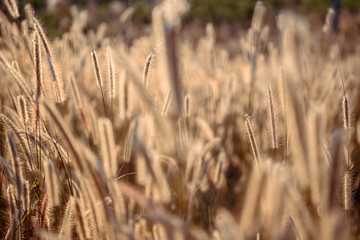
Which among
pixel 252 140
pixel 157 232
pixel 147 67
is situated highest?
pixel 147 67

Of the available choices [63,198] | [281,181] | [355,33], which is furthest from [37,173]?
[355,33]

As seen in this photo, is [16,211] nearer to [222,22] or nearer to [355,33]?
[355,33]

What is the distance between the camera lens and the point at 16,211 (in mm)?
643

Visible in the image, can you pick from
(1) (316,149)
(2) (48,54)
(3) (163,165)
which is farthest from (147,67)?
(3) (163,165)

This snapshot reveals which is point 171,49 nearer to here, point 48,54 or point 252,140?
point 252,140

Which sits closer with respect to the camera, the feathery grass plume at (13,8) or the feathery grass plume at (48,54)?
the feathery grass plume at (48,54)

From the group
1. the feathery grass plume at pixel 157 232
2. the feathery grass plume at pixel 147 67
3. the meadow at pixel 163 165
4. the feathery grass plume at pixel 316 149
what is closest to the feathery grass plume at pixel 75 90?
the meadow at pixel 163 165

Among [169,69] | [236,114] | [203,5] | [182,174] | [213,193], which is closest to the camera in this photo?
[169,69]

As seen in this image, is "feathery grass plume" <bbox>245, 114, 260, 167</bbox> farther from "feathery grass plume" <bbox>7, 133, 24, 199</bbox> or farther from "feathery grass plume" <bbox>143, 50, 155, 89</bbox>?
"feathery grass plume" <bbox>7, 133, 24, 199</bbox>

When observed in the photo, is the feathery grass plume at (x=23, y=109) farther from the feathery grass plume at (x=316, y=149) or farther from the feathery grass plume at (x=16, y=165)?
the feathery grass plume at (x=316, y=149)

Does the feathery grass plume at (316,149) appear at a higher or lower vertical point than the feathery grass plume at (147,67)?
lower

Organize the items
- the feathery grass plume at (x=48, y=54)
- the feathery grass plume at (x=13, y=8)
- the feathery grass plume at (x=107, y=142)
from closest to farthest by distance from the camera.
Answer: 1. the feathery grass plume at (x=107, y=142)
2. the feathery grass plume at (x=48, y=54)
3. the feathery grass plume at (x=13, y=8)

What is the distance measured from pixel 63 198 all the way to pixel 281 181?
1.98 feet

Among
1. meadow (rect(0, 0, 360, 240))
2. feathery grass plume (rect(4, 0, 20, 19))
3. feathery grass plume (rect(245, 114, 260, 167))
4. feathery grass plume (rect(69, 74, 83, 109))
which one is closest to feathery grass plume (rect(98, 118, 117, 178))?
meadow (rect(0, 0, 360, 240))
